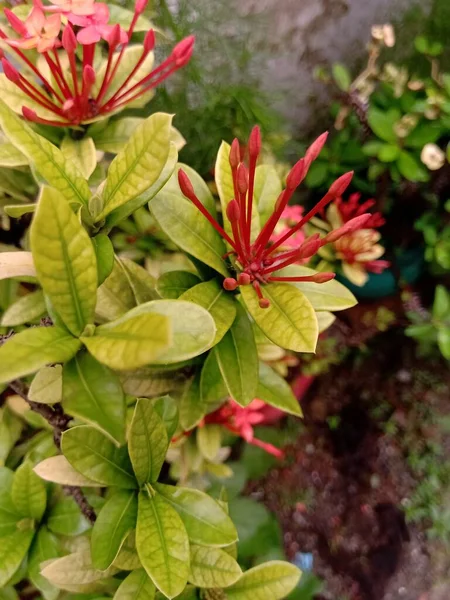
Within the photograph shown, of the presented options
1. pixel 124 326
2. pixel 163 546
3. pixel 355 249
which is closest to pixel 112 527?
pixel 163 546

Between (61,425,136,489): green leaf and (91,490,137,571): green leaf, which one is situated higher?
(61,425,136,489): green leaf

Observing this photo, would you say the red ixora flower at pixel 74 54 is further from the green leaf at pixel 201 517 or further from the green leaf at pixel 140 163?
the green leaf at pixel 201 517

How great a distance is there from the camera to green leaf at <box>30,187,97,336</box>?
0.35m

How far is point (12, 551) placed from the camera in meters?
0.61

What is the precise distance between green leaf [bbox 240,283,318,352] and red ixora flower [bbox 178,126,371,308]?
0.01 m

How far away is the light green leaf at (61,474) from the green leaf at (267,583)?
24 cm

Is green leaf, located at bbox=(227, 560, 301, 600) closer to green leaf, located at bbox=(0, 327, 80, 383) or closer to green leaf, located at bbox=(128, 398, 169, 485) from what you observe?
green leaf, located at bbox=(128, 398, 169, 485)

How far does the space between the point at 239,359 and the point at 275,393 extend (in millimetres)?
167

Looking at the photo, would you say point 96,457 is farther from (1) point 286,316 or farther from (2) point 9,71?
(2) point 9,71

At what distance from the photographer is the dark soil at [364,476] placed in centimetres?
139

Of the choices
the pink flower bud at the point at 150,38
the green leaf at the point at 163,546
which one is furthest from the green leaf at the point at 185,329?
the pink flower bud at the point at 150,38

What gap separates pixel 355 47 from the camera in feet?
4.83

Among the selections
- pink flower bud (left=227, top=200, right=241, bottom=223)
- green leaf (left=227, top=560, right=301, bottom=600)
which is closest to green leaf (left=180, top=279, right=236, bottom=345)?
pink flower bud (left=227, top=200, right=241, bottom=223)

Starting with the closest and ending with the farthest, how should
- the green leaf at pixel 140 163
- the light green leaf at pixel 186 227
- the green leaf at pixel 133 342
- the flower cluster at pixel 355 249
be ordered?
the green leaf at pixel 133 342 → the green leaf at pixel 140 163 → the light green leaf at pixel 186 227 → the flower cluster at pixel 355 249
